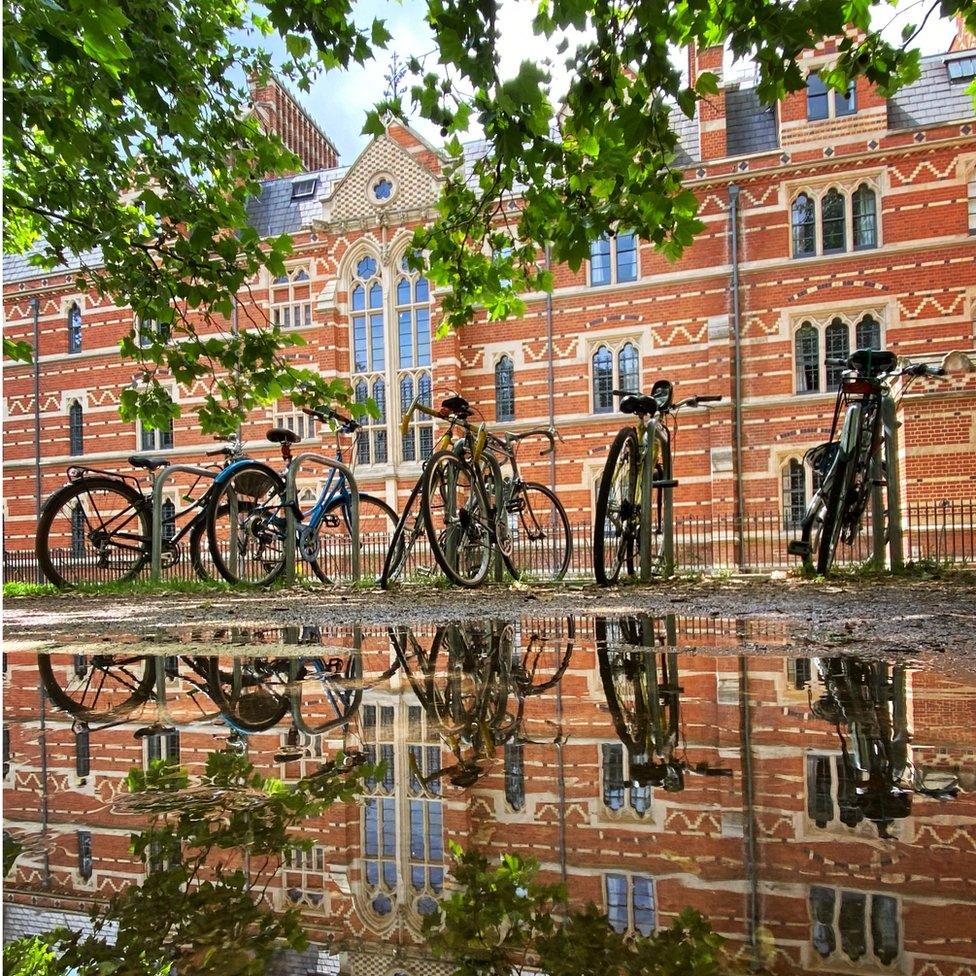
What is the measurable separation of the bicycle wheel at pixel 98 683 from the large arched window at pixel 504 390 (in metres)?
16.6

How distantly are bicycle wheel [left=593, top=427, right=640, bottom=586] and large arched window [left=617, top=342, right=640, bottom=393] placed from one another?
A: 41.0 ft

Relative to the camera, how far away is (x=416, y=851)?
0.79m

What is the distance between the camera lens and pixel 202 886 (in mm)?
692

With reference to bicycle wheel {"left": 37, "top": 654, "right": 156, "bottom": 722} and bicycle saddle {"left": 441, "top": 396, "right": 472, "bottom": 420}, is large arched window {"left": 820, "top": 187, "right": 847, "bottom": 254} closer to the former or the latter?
bicycle saddle {"left": 441, "top": 396, "right": 472, "bottom": 420}

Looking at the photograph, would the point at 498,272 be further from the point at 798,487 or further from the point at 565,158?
→ the point at 798,487

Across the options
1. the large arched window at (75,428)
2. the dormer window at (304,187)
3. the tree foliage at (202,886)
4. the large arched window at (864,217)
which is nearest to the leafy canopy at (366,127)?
the tree foliage at (202,886)

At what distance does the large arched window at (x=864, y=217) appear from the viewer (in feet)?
53.1

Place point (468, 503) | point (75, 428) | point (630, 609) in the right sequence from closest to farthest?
point (630, 609), point (468, 503), point (75, 428)

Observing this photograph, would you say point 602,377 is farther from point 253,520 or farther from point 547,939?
point 547,939

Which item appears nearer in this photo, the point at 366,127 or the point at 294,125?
the point at 366,127

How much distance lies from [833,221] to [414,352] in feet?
32.7

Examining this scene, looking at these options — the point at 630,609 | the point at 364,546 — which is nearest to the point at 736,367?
the point at 364,546

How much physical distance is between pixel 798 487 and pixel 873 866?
16925 mm

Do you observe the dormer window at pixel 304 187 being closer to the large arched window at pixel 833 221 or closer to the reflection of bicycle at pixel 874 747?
the large arched window at pixel 833 221
